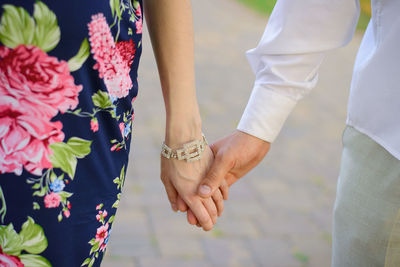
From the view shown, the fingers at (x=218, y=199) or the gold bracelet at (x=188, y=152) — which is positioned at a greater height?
the gold bracelet at (x=188, y=152)

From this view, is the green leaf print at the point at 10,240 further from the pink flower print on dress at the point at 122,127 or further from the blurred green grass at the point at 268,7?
the blurred green grass at the point at 268,7

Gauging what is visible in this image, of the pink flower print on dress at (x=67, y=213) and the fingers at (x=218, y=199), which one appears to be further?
the fingers at (x=218, y=199)

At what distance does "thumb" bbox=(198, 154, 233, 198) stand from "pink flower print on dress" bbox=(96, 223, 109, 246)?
33 centimetres

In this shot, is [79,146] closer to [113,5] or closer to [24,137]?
[24,137]

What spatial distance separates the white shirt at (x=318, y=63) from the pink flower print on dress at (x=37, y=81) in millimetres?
734

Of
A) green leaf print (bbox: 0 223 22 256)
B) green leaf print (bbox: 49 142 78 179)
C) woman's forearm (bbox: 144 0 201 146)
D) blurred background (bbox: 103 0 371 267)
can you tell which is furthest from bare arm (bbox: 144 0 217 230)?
blurred background (bbox: 103 0 371 267)

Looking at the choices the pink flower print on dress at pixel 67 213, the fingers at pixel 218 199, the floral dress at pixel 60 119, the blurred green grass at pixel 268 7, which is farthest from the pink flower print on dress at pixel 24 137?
the blurred green grass at pixel 268 7

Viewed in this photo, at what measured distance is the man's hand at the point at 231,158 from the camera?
1.61 metres

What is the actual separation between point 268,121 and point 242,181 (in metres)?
2.03

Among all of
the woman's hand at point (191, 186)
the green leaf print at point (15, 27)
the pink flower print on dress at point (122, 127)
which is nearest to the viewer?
the green leaf print at point (15, 27)

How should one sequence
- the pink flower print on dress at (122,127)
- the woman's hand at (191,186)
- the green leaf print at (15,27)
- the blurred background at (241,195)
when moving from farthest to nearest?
1. the blurred background at (241,195)
2. the woman's hand at (191,186)
3. the pink flower print on dress at (122,127)
4. the green leaf print at (15,27)

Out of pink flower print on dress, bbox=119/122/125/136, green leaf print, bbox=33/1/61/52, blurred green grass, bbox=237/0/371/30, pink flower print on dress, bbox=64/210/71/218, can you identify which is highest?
green leaf print, bbox=33/1/61/52

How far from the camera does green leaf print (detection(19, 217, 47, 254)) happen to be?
1207 millimetres

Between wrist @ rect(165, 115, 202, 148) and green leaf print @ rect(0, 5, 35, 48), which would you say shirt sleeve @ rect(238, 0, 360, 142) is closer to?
wrist @ rect(165, 115, 202, 148)
